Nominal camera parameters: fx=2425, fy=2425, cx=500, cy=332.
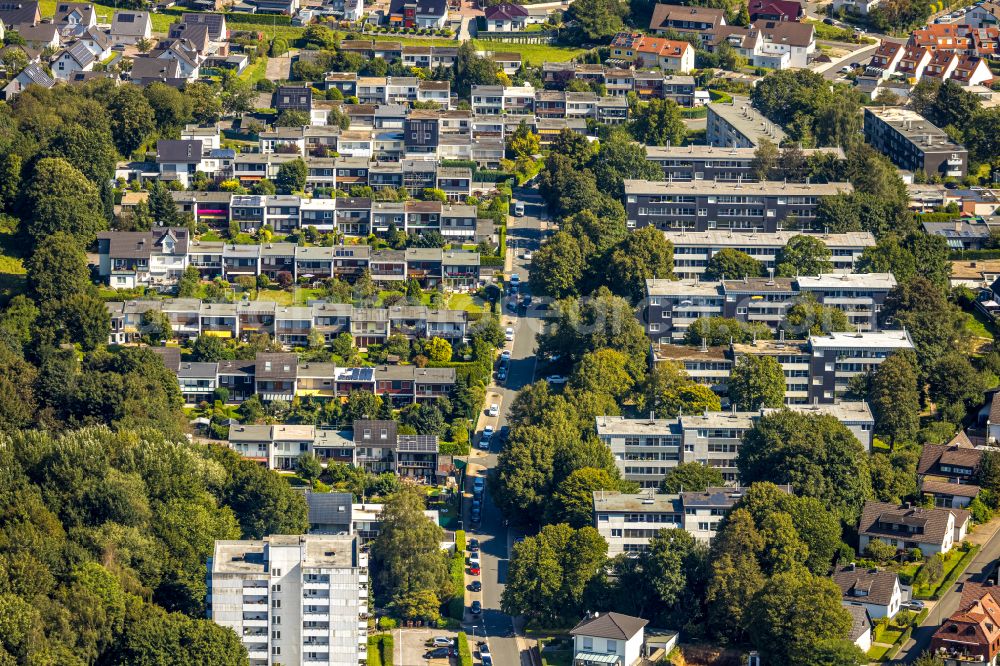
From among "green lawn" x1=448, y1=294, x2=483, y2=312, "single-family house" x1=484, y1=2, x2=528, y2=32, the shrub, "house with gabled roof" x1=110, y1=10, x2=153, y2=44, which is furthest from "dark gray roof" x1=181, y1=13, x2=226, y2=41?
the shrub

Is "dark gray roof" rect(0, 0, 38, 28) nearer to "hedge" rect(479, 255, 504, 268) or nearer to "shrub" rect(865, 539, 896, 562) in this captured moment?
"hedge" rect(479, 255, 504, 268)

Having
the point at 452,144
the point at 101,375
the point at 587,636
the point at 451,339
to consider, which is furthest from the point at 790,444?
the point at 452,144

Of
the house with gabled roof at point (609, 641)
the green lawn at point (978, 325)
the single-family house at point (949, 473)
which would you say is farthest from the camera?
the green lawn at point (978, 325)

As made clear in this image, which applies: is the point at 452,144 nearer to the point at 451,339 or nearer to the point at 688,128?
the point at 688,128

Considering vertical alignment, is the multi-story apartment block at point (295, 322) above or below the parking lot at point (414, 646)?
above

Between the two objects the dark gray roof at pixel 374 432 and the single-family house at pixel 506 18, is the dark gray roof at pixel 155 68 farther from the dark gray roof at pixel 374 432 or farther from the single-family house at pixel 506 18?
the dark gray roof at pixel 374 432

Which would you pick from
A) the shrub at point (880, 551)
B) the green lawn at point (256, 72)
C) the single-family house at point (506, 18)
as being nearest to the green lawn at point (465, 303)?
the shrub at point (880, 551)

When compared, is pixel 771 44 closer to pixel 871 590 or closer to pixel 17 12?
pixel 17 12

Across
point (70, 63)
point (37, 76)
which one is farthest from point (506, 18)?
point (37, 76)
